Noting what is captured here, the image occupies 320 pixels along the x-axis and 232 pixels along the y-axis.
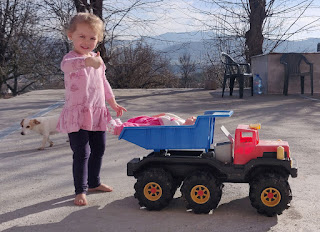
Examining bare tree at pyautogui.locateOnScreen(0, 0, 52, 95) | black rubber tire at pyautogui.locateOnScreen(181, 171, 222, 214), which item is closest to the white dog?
black rubber tire at pyautogui.locateOnScreen(181, 171, 222, 214)

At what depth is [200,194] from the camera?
2.58 metres

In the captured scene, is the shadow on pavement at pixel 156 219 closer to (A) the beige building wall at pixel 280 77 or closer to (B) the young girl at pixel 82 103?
(B) the young girl at pixel 82 103

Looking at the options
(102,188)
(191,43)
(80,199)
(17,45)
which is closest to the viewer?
(80,199)

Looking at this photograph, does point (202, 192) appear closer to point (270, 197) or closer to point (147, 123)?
point (270, 197)

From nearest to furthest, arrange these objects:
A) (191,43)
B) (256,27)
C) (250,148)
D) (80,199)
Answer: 1. (250,148)
2. (80,199)
3. (256,27)
4. (191,43)

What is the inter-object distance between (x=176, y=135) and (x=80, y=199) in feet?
2.59

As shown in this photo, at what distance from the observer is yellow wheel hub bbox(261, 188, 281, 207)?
98.2 inches

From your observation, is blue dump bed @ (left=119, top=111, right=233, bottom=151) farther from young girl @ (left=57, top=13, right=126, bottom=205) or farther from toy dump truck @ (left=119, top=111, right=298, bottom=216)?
young girl @ (left=57, top=13, right=126, bottom=205)

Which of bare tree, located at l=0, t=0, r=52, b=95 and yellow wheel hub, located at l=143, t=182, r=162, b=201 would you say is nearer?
yellow wheel hub, located at l=143, t=182, r=162, b=201

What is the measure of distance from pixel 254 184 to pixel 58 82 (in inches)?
657

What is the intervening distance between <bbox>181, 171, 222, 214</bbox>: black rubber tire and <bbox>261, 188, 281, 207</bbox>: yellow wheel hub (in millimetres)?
263

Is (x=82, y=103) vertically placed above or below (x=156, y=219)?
above

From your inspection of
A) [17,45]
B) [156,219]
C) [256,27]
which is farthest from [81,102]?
[17,45]

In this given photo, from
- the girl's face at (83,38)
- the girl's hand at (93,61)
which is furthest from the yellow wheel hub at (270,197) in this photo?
the girl's face at (83,38)
